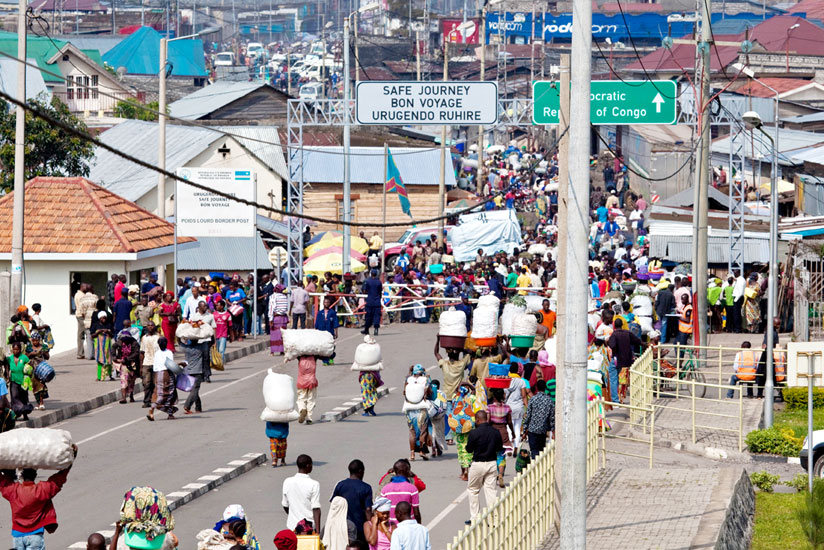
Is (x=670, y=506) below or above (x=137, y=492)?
below

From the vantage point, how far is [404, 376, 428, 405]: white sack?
56.3 feet

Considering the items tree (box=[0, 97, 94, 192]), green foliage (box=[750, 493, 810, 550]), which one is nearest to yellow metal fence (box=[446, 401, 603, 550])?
green foliage (box=[750, 493, 810, 550])

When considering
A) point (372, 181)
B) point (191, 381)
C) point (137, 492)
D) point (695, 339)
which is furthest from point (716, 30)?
point (137, 492)

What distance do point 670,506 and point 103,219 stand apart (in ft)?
58.3

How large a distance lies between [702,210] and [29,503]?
58.1 ft

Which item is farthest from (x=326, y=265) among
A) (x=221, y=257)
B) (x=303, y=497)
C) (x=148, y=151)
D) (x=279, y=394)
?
(x=303, y=497)

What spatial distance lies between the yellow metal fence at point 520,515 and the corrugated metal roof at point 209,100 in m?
52.5

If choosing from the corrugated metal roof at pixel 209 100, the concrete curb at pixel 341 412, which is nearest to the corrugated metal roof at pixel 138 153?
the corrugated metal roof at pixel 209 100

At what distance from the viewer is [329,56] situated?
188125mm

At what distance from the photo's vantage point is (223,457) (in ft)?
57.6

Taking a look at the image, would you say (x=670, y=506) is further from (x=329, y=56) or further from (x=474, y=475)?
(x=329, y=56)

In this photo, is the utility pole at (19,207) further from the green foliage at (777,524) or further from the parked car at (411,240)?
the parked car at (411,240)

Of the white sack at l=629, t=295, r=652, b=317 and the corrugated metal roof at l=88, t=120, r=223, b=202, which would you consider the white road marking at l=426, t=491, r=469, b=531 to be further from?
the corrugated metal roof at l=88, t=120, r=223, b=202

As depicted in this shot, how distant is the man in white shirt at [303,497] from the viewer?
12242 mm
